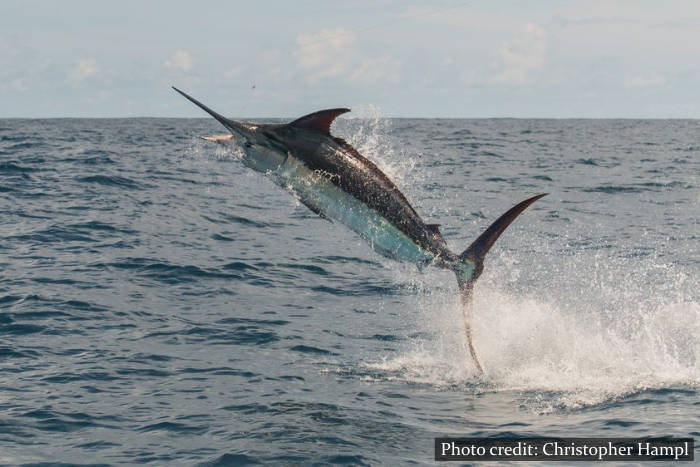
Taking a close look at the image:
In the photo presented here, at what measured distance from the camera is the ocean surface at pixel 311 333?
7.15m

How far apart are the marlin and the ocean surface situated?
0.35 meters

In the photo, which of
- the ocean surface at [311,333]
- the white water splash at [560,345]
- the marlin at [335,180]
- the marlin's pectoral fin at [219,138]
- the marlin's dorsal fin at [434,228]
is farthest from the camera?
the white water splash at [560,345]

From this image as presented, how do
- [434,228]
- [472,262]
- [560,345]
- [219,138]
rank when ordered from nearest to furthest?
[219,138]
[434,228]
[472,262]
[560,345]

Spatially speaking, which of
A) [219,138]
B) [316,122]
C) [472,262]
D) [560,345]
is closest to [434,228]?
[472,262]

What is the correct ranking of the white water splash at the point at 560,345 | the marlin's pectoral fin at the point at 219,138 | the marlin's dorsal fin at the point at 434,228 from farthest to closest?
1. the white water splash at the point at 560,345
2. the marlin's dorsal fin at the point at 434,228
3. the marlin's pectoral fin at the point at 219,138

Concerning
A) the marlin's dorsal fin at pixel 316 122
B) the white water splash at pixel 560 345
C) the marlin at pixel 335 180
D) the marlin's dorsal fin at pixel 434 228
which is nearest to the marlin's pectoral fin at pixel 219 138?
the marlin at pixel 335 180

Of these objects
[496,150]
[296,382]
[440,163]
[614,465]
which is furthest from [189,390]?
[496,150]

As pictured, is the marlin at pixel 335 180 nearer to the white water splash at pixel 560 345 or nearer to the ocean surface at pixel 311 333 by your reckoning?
the ocean surface at pixel 311 333

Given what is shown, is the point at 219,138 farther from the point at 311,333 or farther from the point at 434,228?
the point at 311,333

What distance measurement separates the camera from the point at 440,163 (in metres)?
36.0

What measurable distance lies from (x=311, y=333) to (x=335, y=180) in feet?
13.9

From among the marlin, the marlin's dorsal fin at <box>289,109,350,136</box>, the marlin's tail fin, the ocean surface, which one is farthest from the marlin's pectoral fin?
the marlin's tail fin

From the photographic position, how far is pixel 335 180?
6.94m

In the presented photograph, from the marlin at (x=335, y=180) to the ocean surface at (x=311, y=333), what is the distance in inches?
13.9
